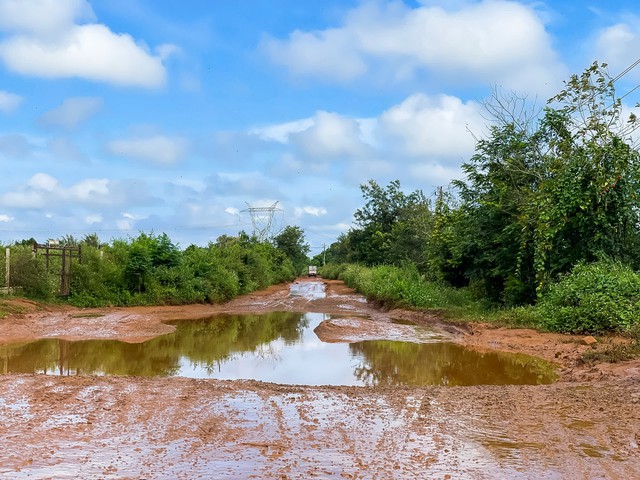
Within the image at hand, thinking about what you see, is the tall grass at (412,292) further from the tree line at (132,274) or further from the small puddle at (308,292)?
the tree line at (132,274)

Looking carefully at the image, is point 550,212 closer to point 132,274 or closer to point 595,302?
point 595,302

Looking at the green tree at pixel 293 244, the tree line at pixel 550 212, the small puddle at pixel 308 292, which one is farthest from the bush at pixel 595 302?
the green tree at pixel 293 244

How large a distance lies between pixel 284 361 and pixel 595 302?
7797 millimetres

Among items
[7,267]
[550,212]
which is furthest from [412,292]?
[7,267]

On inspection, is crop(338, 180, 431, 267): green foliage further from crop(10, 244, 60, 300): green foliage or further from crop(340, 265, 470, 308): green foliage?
crop(10, 244, 60, 300): green foliage

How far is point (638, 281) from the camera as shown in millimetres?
13727

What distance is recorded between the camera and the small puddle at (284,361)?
1028 cm

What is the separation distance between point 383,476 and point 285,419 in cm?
214

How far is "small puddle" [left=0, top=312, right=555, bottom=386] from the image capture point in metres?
10.3

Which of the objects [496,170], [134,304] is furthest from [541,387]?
[134,304]

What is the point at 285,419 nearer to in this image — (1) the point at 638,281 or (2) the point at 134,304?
(1) the point at 638,281

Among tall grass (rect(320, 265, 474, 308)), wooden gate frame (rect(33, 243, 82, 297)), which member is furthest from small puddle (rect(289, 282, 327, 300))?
wooden gate frame (rect(33, 243, 82, 297))

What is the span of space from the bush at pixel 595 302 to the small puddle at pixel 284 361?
245cm

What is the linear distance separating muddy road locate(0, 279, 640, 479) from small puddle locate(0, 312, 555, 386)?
4.02ft
